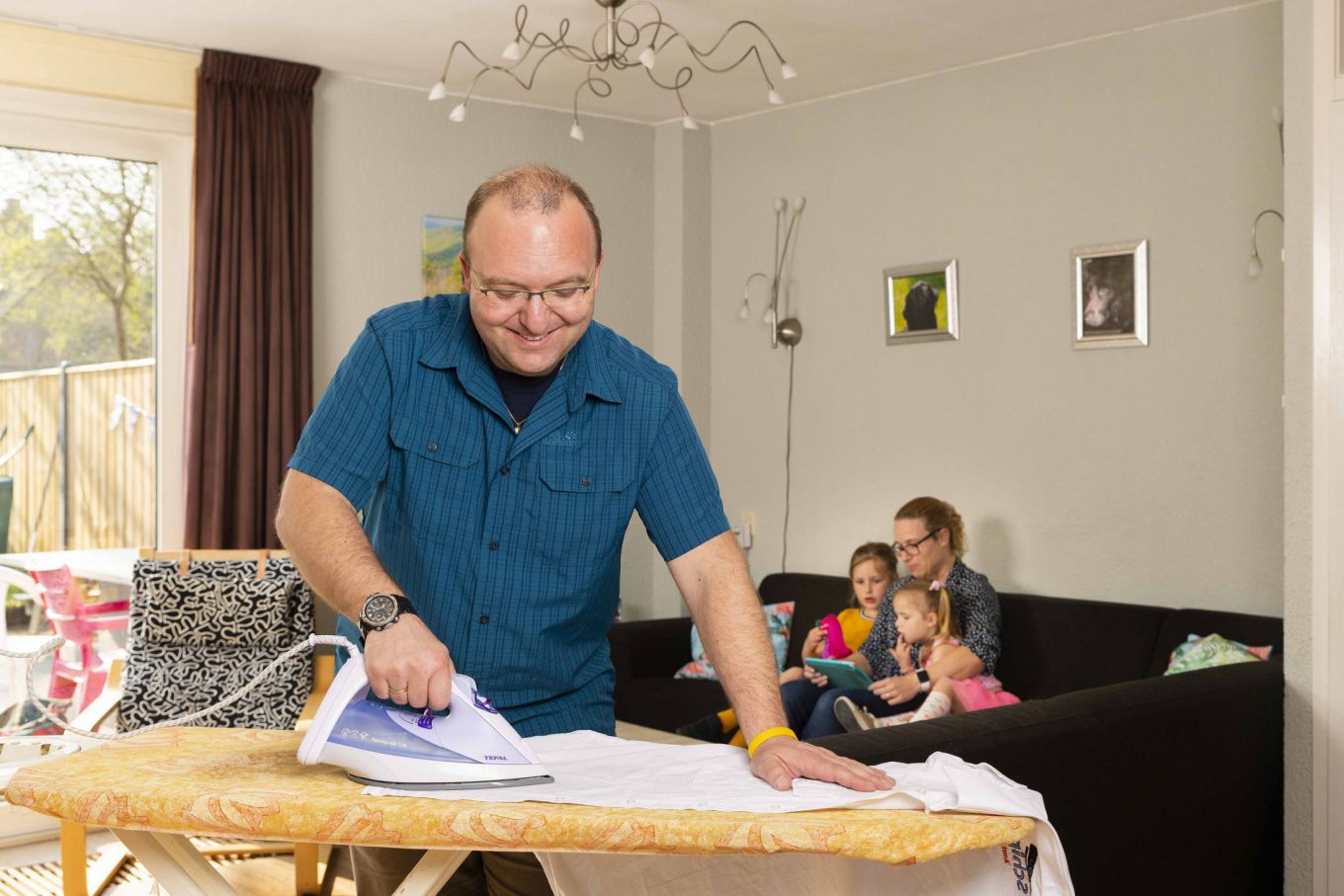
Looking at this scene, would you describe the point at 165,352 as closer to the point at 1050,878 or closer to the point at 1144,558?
the point at 1144,558

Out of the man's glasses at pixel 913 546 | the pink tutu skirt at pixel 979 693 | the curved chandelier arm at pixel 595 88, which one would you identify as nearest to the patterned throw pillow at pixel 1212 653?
the pink tutu skirt at pixel 979 693

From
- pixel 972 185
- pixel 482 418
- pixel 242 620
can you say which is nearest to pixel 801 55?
pixel 972 185

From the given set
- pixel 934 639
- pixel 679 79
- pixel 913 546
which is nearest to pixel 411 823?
pixel 934 639

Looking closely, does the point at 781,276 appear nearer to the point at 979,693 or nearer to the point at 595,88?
the point at 595,88

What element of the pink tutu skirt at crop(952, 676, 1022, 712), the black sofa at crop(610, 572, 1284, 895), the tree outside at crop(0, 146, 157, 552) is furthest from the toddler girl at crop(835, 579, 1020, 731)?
the tree outside at crop(0, 146, 157, 552)

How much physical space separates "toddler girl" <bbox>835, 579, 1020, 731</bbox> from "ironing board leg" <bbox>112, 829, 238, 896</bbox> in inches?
103

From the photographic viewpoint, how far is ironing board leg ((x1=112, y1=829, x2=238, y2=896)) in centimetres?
141

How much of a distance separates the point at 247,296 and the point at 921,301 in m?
2.25

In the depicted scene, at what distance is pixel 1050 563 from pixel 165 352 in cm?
294

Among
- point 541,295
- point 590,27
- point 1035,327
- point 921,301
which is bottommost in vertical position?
point 541,295

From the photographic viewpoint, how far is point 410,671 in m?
1.41

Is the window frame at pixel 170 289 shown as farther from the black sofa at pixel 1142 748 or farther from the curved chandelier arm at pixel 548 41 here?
the black sofa at pixel 1142 748

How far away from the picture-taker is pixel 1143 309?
4.17m

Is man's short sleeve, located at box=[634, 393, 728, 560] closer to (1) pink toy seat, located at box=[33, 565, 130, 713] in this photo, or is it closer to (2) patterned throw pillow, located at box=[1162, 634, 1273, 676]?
(2) patterned throw pillow, located at box=[1162, 634, 1273, 676]
